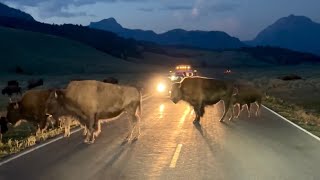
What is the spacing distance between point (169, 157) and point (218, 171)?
1900 millimetres

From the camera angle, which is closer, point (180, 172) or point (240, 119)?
point (180, 172)

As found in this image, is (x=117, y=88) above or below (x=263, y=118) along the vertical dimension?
above

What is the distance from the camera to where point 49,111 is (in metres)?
15.4

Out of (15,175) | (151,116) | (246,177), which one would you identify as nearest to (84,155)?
(15,175)

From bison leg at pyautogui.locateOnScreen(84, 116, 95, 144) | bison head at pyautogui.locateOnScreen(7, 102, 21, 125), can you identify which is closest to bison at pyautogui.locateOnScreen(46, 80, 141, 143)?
bison leg at pyautogui.locateOnScreen(84, 116, 95, 144)

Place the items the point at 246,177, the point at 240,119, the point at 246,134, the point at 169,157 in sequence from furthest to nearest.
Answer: the point at 240,119
the point at 246,134
the point at 169,157
the point at 246,177

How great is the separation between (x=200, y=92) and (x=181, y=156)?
865cm

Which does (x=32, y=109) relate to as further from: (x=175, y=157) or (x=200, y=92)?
(x=175, y=157)

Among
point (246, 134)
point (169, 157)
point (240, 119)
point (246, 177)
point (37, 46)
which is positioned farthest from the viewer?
point (37, 46)

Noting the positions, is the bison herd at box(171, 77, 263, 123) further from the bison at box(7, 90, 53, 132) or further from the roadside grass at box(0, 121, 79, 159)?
the bison at box(7, 90, 53, 132)

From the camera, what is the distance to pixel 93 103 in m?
14.5

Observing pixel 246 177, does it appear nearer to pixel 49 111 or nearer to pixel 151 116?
pixel 49 111

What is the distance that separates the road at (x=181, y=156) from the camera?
9953 mm

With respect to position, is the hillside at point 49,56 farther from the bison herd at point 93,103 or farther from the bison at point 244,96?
the bison herd at point 93,103
